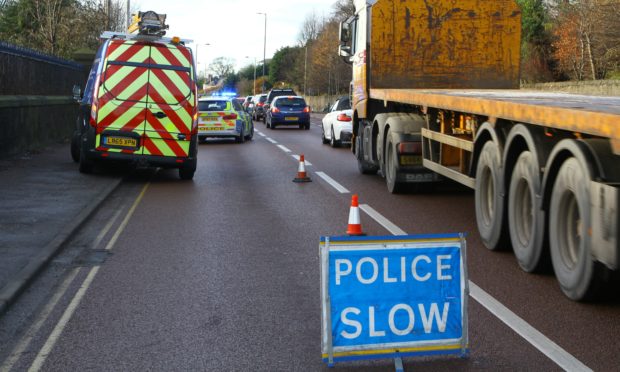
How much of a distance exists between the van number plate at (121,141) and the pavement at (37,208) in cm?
62

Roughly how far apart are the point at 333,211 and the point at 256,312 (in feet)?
18.5

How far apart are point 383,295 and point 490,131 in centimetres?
432

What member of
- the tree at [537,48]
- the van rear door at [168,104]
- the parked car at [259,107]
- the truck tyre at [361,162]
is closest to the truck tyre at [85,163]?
the van rear door at [168,104]

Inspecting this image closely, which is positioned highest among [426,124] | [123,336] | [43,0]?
[43,0]

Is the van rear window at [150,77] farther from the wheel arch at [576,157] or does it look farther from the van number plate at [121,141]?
the wheel arch at [576,157]

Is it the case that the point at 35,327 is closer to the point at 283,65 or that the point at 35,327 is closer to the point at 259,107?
the point at 259,107

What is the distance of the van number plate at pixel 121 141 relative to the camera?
15.3m

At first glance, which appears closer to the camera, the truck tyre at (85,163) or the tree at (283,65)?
the truck tyre at (85,163)

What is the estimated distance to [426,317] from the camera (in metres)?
5.34

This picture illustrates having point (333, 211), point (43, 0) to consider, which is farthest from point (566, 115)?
point (43, 0)

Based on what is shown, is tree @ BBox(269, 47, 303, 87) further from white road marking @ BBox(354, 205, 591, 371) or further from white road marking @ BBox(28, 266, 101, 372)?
white road marking @ BBox(354, 205, 591, 371)

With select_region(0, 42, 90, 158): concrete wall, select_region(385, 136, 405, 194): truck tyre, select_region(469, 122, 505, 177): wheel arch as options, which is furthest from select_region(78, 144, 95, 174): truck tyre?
select_region(469, 122, 505, 177): wheel arch

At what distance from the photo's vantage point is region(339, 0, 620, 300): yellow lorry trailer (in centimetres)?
666

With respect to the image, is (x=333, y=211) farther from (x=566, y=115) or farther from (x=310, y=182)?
(x=566, y=115)
